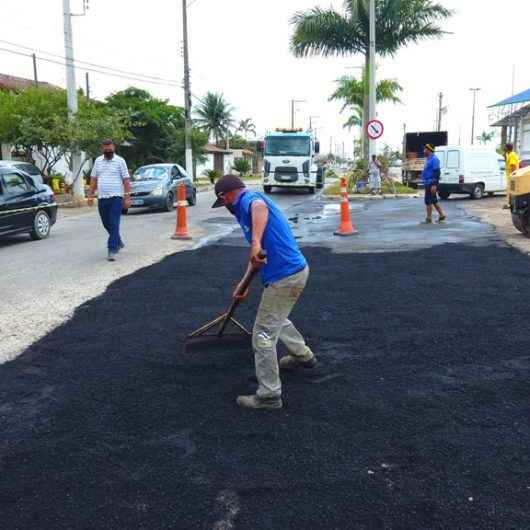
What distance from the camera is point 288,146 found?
27219 mm

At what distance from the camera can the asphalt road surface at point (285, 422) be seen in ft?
9.16

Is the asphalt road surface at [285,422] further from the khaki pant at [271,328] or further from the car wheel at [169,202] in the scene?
the car wheel at [169,202]

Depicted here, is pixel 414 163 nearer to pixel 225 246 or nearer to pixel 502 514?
pixel 225 246

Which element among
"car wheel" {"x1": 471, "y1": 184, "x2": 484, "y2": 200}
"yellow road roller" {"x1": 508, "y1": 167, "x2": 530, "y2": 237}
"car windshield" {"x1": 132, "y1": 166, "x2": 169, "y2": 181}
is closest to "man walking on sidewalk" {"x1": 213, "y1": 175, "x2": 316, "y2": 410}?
"yellow road roller" {"x1": 508, "y1": 167, "x2": 530, "y2": 237}

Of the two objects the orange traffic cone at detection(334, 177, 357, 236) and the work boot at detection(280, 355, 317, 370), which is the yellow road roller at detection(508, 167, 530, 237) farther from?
the work boot at detection(280, 355, 317, 370)

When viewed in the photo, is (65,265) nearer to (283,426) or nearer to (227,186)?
(227,186)

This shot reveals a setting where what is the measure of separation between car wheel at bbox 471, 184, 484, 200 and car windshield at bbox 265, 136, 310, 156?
7563 mm

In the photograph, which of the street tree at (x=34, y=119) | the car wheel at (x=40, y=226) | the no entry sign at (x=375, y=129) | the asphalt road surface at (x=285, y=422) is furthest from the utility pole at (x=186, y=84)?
the asphalt road surface at (x=285, y=422)

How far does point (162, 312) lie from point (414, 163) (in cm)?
2557

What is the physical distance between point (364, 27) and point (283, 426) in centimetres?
2654

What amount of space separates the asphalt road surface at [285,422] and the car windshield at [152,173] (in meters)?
12.8

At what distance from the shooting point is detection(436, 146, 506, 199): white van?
2244cm

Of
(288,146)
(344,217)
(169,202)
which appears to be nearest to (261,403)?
(344,217)

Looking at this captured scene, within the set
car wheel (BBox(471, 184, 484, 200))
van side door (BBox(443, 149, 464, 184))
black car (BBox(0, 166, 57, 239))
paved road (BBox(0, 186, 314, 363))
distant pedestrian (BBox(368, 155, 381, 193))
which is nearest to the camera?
paved road (BBox(0, 186, 314, 363))
